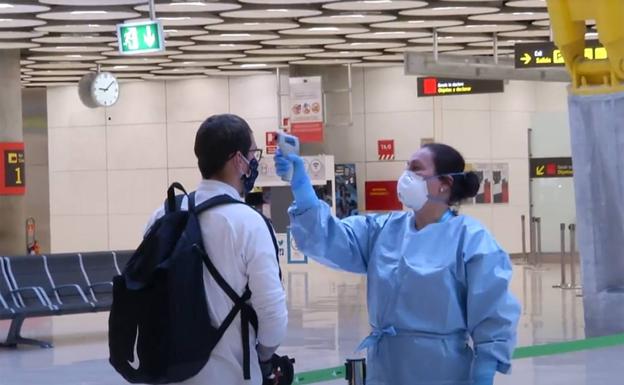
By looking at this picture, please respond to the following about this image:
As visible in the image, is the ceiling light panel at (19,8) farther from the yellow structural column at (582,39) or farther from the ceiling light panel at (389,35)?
the yellow structural column at (582,39)

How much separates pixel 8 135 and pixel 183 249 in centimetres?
2020

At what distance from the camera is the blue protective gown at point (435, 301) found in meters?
4.19

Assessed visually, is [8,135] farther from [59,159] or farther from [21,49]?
[59,159]

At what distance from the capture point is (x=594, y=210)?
13.4 metres

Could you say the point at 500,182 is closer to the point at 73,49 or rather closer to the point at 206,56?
the point at 206,56

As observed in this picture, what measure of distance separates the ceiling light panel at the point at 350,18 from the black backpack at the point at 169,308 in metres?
16.6

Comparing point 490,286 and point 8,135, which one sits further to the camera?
point 8,135

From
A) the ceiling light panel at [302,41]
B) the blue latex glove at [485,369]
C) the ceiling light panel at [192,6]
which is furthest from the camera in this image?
the ceiling light panel at [302,41]

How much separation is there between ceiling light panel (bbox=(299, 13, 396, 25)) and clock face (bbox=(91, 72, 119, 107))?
666 cm

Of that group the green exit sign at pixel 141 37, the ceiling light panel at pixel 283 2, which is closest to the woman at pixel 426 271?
the green exit sign at pixel 141 37

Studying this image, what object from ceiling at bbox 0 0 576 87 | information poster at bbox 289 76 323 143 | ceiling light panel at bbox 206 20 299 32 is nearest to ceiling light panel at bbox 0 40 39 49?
ceiling at bbox 0 0 576 87

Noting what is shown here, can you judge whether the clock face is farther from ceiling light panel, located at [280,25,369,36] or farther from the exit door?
the exit door

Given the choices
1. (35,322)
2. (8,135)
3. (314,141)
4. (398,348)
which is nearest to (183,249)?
(398,348)

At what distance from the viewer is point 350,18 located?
20688 mm
